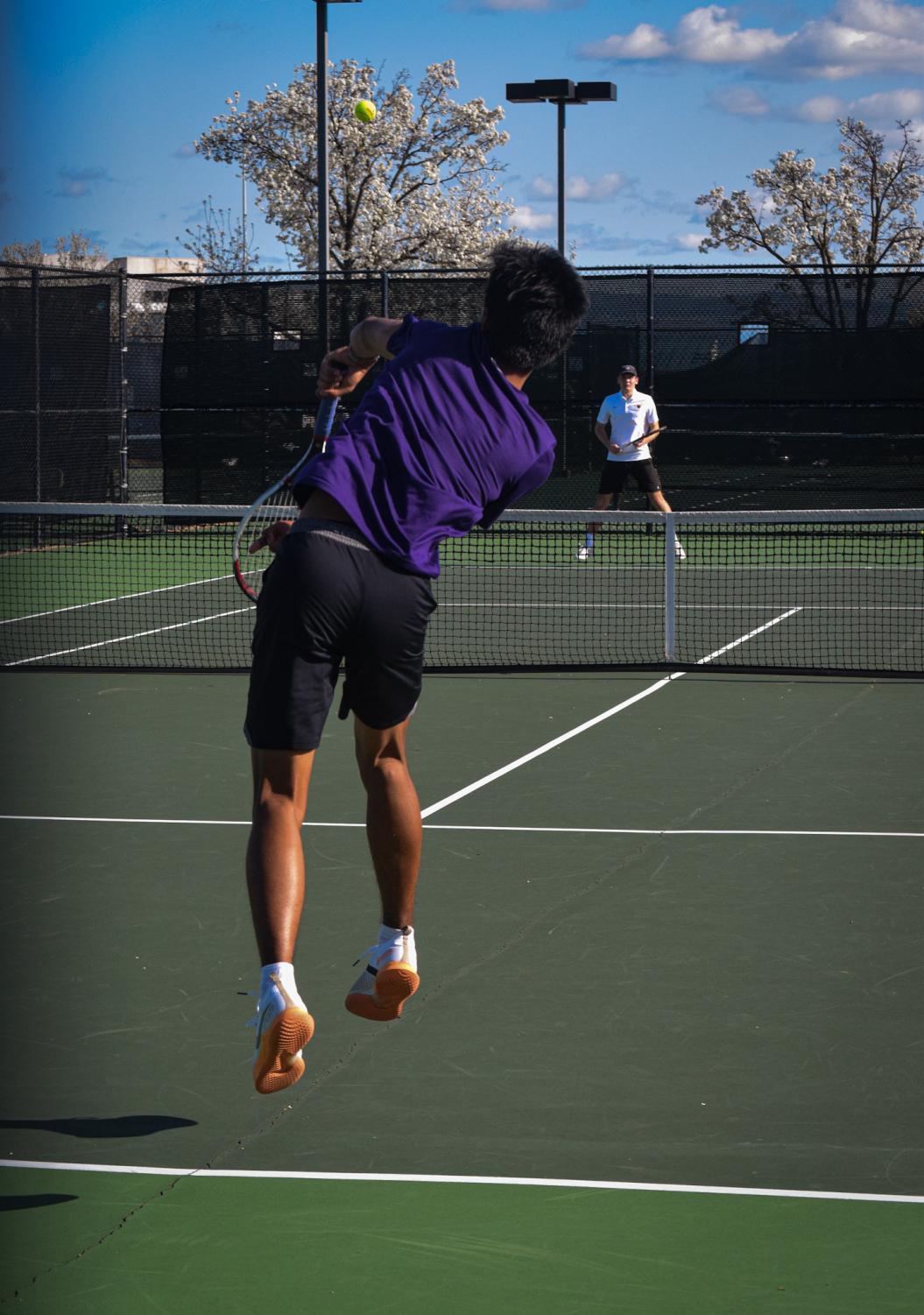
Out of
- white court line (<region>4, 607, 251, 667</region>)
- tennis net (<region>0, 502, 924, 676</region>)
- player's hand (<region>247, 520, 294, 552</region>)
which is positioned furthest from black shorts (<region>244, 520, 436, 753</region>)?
white court line (<region>4, 607, 251, 667</region>)

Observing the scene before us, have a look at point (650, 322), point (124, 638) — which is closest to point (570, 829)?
point (124, 638)

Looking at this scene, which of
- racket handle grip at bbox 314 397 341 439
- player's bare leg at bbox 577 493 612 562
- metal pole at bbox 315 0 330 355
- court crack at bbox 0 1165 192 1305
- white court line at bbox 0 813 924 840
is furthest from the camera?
metal pole at bbox 315 0 330 355

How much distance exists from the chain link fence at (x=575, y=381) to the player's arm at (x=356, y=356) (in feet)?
48.2

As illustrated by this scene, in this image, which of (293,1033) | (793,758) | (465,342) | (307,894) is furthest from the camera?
(793,758)

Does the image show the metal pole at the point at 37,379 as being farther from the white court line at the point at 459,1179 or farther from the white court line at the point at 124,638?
the white court line at the point at 459,1179

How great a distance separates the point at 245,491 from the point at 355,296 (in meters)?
2.35

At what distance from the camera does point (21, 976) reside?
4.71 m

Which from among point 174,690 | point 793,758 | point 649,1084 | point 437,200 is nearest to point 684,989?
point 649,1084

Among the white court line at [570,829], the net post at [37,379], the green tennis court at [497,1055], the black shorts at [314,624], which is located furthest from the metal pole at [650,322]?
the black shorts at [314,624]

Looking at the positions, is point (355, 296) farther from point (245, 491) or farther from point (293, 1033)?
point (293, 1033)

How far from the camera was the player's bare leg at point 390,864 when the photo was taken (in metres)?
3.71

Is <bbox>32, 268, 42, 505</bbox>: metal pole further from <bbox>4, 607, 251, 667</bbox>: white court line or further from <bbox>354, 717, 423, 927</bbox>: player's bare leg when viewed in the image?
<bbox>354, 717, 423, 927</bbox>: player's bare leg

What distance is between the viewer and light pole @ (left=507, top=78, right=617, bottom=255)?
24.7 metres

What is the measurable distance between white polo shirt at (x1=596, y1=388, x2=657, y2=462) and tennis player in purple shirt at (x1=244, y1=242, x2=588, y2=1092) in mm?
12762
